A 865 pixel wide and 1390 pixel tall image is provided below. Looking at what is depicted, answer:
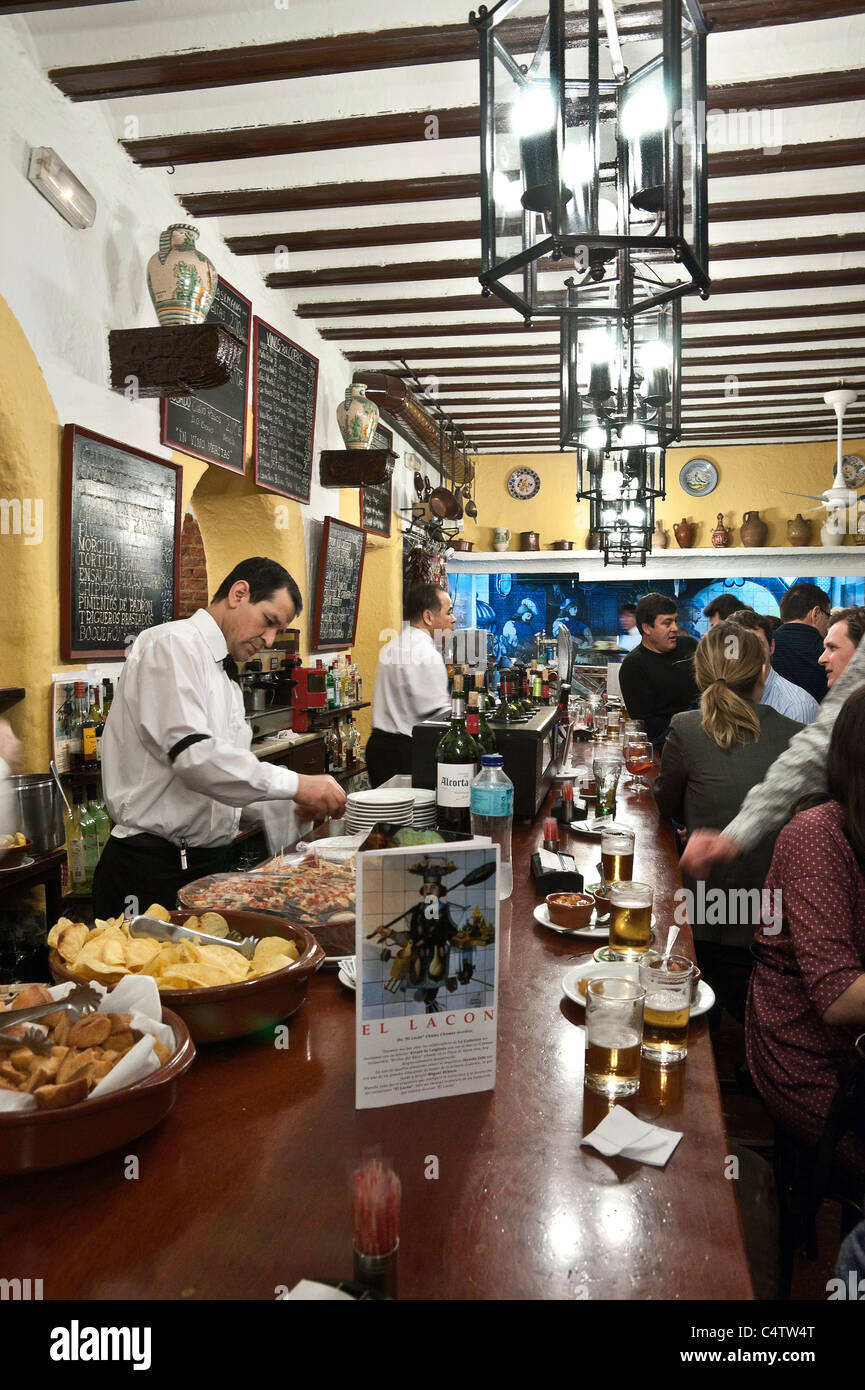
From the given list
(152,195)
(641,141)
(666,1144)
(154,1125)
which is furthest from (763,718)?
(152,195)

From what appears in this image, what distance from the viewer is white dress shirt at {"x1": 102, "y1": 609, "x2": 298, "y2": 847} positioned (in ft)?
8.43

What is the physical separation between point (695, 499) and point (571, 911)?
30.0 feet

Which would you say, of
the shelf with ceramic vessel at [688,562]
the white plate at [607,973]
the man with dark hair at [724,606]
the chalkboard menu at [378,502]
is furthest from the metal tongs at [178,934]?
the shelf with ceramic vessel at [688,562]

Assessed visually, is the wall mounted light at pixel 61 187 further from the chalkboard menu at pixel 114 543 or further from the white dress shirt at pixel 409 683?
the white dress shirt at pixel 409 683

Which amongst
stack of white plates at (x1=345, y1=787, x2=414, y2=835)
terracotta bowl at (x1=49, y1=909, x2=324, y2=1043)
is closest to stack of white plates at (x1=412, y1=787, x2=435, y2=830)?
stack of white plates at (x1=345, y1=787, x2=414, y2=835)

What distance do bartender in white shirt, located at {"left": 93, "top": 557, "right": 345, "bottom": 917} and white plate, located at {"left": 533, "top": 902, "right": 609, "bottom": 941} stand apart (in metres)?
0.69

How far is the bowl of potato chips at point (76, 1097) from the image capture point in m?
1.00

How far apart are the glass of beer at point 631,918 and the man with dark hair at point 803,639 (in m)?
3.76

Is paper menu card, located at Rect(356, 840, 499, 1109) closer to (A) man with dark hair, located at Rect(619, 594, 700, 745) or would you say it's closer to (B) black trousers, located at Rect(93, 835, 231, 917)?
(B) black trousers, located at Rect(93, 835, 231, 917)

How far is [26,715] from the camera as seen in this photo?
10.9ft

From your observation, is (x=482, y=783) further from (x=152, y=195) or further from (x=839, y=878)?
(x=152, y=195)

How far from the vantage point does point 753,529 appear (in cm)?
998

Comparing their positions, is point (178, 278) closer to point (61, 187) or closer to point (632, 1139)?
point (61, 187)

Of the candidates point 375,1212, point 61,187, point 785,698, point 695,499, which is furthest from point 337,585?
point 375,1212
